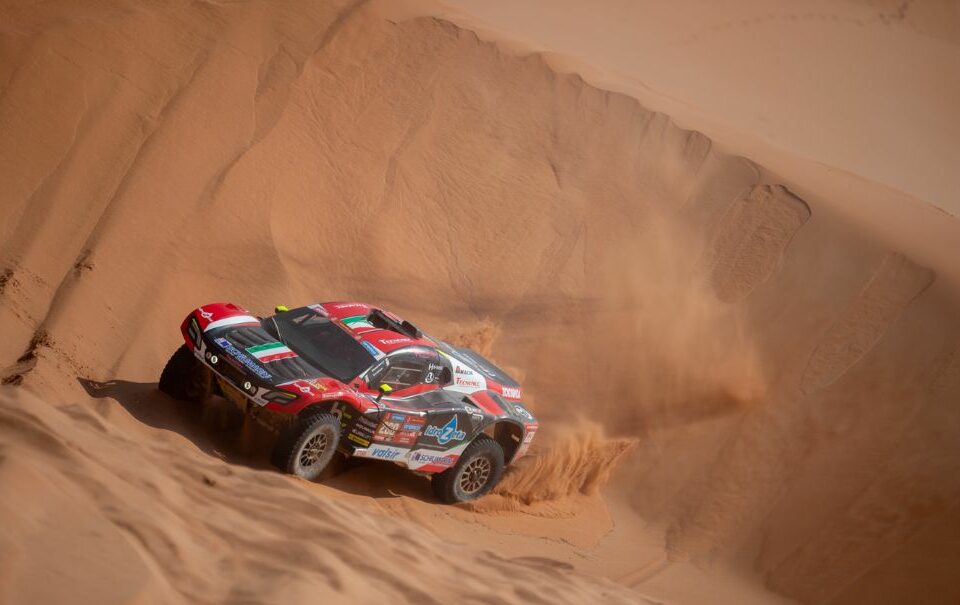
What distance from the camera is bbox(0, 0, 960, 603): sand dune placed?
1152 centimetres

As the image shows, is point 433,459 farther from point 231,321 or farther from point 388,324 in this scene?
point 231,321

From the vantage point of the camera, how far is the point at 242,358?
9.56 m

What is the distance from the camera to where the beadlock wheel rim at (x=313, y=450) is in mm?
9570

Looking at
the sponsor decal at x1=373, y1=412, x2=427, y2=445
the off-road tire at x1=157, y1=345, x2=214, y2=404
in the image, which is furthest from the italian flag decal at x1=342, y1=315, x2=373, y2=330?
the off-road tire at x1=157, y1=345, x2=214, y2=404

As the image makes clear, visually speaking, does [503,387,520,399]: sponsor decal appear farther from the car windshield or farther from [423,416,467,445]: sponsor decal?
the car windshield

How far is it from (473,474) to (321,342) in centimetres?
209

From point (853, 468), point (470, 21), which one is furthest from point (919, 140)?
point (853, 468)

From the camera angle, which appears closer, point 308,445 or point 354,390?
point 308,445

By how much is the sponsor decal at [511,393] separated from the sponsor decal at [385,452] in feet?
5.05

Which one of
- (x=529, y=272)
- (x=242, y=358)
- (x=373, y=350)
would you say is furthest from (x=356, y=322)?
(x=529, y=272)

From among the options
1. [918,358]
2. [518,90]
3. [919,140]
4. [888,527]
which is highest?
[919,140]

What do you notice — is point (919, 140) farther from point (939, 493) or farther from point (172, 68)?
point (172, 68)

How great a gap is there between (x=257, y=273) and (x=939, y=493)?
817cm

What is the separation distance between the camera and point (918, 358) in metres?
13.6
